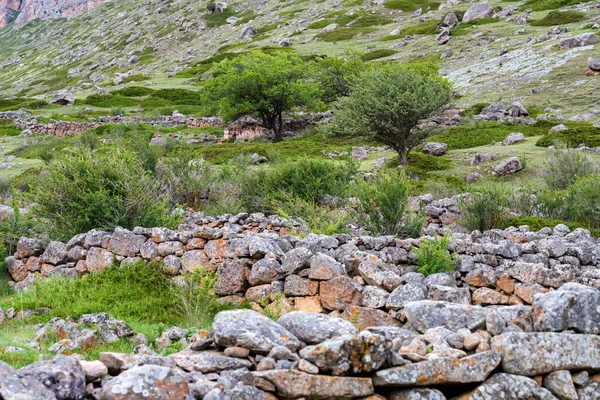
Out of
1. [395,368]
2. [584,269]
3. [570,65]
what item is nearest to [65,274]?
[395,368]

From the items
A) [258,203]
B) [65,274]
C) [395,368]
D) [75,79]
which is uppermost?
[395,368]

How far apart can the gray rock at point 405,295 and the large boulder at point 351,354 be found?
3134mm

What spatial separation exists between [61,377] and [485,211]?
12.7 meters

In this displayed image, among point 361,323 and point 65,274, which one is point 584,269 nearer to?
point 361,323

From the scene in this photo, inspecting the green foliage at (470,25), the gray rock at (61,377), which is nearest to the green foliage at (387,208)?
the gray rock at (61,377)

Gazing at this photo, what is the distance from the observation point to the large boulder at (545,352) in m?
4.84

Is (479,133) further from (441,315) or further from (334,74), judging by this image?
(441,315)

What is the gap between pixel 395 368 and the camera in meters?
4.60

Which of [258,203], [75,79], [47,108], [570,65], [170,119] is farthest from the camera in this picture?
[75,79]

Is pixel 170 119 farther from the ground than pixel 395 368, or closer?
closer

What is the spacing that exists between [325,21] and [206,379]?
89.1 metres

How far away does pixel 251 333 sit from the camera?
483cm

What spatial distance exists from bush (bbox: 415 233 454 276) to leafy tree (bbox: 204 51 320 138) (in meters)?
32.2

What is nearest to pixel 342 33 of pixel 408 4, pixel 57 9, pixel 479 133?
pixel 408 4
